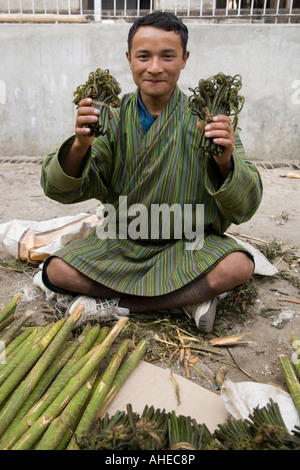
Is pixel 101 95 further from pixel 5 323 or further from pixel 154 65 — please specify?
pixel 5 323

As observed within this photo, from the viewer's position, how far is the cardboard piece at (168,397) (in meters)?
2.01

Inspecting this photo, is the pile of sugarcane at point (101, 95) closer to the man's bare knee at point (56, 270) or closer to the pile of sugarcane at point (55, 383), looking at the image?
the man's bare knee at point (56, 270)

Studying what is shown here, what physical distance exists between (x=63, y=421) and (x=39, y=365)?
0.36m

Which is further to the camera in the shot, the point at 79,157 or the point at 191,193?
the point at 191,193

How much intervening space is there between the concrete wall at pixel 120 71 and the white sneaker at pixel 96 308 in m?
4.58

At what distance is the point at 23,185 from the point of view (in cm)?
556

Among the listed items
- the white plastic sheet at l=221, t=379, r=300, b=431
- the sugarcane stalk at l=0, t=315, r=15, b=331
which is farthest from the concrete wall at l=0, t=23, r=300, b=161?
the white plastic sheet at l=221, t=379, r=300, b=431

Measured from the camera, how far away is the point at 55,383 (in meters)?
1.95

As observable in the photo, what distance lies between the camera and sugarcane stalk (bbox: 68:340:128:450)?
1.72 metres

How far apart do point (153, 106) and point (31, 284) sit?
5.16ft

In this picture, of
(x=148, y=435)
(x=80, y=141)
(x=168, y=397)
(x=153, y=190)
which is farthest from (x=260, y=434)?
(x=80, y=141)

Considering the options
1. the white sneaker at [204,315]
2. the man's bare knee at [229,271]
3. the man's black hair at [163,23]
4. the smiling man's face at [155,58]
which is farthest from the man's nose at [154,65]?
the white sneaker at [204,315]
